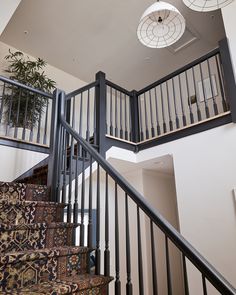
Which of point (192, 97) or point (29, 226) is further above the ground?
point (192, 97)

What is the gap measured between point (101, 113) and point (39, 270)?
7.57 ft

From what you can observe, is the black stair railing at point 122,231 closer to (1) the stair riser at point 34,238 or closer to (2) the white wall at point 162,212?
(2) the white wall at point 162,212

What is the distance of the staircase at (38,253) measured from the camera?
4.73 feet

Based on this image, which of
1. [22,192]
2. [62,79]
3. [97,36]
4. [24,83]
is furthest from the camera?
[62,79]

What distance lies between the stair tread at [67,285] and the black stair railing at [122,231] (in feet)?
0.42

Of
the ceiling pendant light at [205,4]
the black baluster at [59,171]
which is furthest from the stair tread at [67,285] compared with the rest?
the ceiling pendant light at [205,4]

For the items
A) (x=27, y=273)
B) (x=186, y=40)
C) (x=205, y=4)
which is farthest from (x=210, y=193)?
(x=186, y=40)

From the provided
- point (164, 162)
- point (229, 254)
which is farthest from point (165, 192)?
point (229, 254)

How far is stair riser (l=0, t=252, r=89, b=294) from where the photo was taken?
4.70 ft

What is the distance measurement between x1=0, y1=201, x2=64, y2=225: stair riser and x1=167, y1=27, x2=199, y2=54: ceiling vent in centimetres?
445

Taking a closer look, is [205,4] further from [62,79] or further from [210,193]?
[62,79]

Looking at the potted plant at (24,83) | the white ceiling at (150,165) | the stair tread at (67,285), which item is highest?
the potted plant at (24,83)

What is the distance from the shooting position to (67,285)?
144 centimetres

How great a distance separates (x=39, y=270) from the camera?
1563mm
